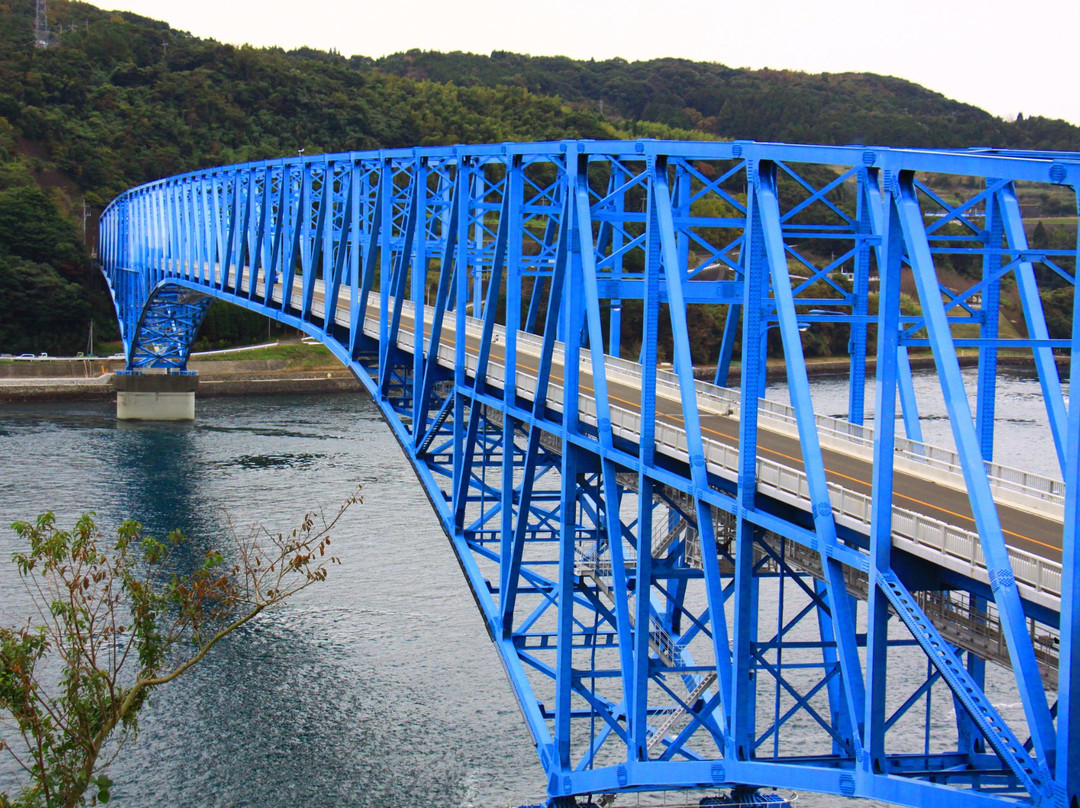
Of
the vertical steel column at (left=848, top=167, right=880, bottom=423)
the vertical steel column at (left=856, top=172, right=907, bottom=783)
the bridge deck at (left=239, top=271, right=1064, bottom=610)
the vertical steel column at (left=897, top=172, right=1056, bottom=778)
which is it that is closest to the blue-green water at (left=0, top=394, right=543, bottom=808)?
the bridge deck at (left=239, top=271, right=1064, bottom=610)

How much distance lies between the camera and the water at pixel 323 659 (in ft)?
107

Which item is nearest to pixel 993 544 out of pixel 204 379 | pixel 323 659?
pixel 323 659

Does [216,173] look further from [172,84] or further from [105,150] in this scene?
[172,84]

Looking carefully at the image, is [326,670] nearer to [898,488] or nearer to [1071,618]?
[898,488]

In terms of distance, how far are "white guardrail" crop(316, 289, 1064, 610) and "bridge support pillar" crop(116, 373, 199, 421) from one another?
67.4m

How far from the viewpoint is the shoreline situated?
10619cm

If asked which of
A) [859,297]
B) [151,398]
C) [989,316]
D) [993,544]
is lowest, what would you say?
[151,398]

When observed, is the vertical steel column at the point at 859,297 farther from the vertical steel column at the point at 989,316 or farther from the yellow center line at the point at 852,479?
the vertical steel column at the point at 989,316

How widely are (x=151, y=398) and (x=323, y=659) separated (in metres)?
59.4

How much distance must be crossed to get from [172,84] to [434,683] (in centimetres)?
13869

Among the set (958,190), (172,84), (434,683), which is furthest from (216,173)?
(958,190)

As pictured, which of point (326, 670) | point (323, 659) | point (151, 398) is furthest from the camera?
point (151, 398)

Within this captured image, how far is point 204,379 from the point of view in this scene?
372 feet

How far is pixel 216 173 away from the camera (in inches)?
3182
